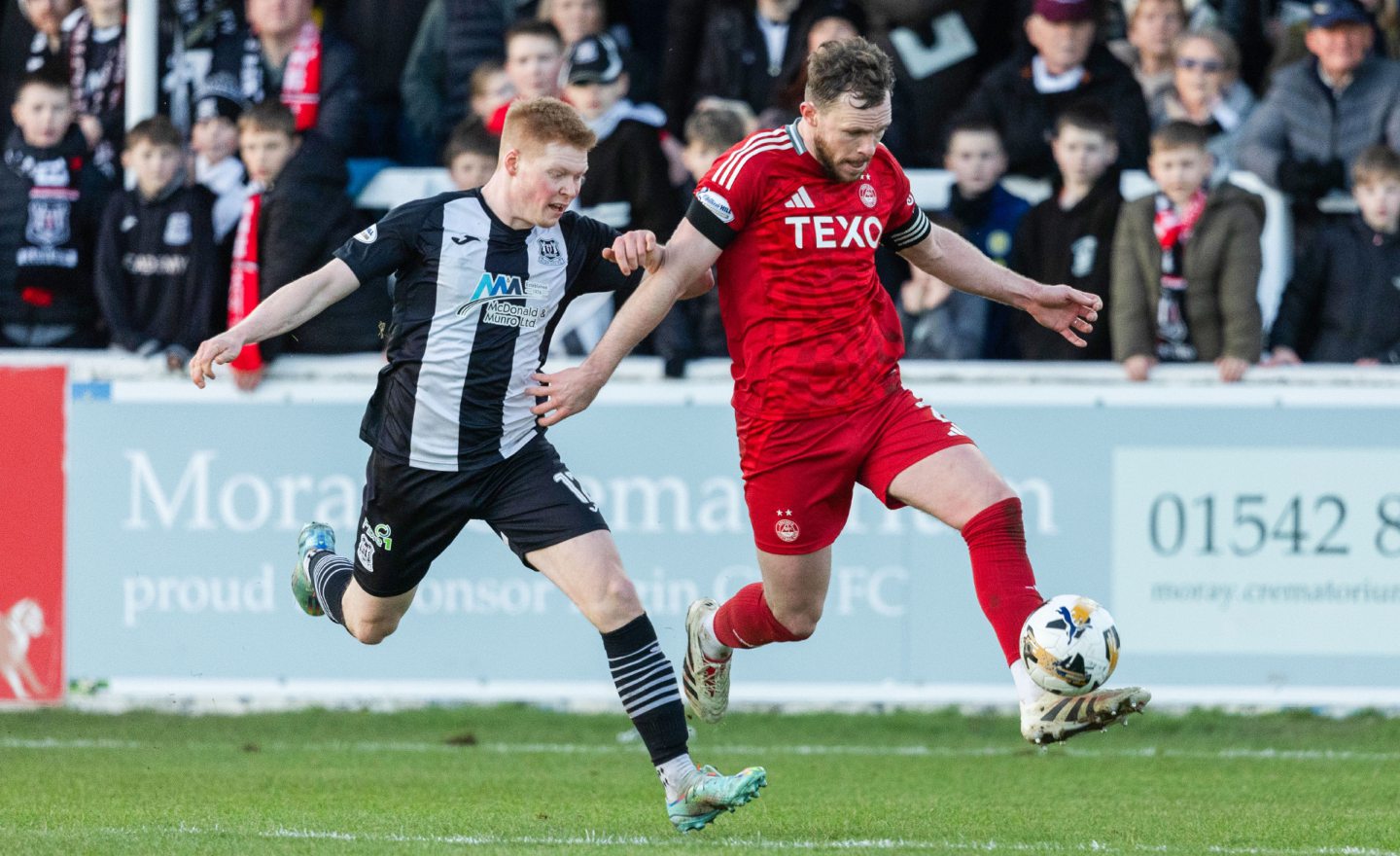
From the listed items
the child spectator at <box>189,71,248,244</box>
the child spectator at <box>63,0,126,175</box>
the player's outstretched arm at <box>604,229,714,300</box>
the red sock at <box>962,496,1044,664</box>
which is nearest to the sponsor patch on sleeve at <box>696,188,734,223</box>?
the player's outstretched arm at <box>604,229,714,300</box>

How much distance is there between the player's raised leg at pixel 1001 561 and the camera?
5.66m

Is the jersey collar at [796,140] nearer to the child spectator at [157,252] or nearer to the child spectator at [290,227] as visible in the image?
the child spectator at [290,227]

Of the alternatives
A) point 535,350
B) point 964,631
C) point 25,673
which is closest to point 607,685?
point 964,631

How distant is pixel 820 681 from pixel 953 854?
4.11 metres

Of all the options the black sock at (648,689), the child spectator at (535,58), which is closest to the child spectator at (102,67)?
the child spectator at (535,58)

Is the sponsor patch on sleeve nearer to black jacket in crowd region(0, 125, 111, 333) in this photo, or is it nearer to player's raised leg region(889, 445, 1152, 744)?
player's raised leg region(889, 445, 1152, 744)

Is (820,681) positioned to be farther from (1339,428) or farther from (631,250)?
(631,250)

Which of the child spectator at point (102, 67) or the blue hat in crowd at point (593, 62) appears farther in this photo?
the child spectator at point (102, 67)

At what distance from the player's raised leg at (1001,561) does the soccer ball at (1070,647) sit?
0.05 meters

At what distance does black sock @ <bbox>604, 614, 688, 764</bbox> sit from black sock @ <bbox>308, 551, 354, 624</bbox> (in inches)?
51.8

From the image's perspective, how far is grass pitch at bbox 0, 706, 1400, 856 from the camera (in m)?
6.06

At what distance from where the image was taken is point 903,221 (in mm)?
6723

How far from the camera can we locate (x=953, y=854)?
5711 millimetres

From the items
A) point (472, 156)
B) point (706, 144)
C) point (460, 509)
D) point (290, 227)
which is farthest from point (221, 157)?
point (460, 509)
